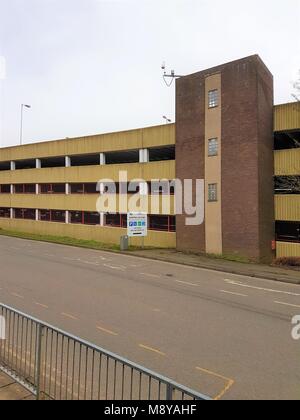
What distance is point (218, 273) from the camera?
62.2ft

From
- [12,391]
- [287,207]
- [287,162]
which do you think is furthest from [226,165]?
[12,391]

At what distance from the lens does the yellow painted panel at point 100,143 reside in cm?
2838

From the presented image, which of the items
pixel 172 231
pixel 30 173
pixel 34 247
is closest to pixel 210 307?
pixel 172 231

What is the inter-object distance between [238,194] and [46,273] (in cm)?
1240

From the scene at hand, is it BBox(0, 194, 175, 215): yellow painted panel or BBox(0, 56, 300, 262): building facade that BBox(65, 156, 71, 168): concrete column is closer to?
BBox(0, 194, 175, 215): yellow painted panel

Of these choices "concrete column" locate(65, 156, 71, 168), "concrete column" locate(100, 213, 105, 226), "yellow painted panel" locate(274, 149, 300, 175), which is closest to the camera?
"yellow painted panel" locate(274, 149, 300, 175)

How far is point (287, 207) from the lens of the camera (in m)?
23.2

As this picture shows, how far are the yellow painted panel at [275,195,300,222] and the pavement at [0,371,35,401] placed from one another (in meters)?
20.0

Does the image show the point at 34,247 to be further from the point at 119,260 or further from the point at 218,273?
the point at 218,273

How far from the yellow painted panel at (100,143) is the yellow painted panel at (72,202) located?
13.9 ft

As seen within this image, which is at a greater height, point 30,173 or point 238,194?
point 30,173

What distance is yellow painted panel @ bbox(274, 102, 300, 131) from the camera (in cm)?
2266

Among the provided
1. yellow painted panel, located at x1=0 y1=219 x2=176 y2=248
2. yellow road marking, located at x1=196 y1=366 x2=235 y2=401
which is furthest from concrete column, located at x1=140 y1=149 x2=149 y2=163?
yellow road marking, located at x1=196 y1=366 x2=235 y2=401

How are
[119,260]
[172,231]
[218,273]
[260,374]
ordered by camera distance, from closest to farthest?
1. [260,374]
2. [218,273]
3. [119,260]
4. [172,231]
